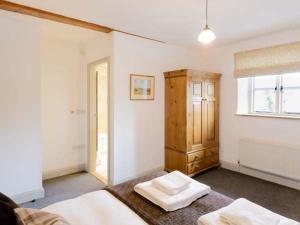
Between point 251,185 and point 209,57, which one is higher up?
point 209,57

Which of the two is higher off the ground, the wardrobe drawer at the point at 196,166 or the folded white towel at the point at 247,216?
the folded white towel at the point at 247,216

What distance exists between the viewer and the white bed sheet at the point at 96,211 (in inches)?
54.7

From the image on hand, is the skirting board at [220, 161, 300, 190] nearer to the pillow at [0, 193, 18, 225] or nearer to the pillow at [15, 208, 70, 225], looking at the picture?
the pillow at [15, 208, 70, 225]

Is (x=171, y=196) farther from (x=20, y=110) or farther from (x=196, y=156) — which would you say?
(x=20, y=110)

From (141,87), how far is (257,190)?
7.72 ft

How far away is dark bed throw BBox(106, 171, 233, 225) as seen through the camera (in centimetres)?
141

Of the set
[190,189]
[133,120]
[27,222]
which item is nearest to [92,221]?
[27,222]

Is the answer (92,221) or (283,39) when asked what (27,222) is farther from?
(283,39)

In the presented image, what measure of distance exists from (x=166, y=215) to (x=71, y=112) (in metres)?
2.91

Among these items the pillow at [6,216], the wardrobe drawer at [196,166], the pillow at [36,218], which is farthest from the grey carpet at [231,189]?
the pillow at [6,216]

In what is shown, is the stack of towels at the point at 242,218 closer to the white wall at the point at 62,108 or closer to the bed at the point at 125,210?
the bed at the point at 125,210

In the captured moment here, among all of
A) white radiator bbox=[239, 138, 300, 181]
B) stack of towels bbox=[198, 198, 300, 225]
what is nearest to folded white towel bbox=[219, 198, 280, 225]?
stack of towels bbox=[198, 198, 300, 225]

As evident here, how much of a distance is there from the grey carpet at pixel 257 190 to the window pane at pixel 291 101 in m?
1.21

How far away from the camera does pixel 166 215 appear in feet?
4.81
